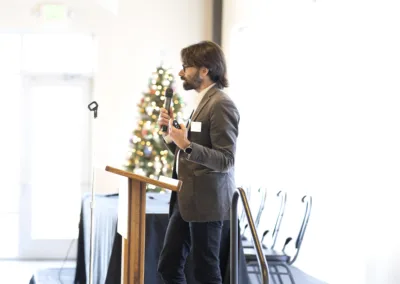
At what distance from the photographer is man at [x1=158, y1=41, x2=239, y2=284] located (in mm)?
2626

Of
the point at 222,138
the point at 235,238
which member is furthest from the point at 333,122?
the point at 222,138

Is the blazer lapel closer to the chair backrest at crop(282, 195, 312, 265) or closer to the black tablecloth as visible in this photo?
the black tablecloth

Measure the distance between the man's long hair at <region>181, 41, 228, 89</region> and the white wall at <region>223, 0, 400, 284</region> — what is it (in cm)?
130

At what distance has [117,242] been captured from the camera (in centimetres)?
388

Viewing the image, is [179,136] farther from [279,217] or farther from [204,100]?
[279,217]

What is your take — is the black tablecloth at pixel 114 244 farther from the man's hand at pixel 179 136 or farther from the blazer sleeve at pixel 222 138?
the man's hand at pixel 179 136

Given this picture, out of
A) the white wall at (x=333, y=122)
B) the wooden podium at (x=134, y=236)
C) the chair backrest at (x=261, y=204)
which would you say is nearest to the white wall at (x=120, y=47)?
the white wall at (x=333, y=122)

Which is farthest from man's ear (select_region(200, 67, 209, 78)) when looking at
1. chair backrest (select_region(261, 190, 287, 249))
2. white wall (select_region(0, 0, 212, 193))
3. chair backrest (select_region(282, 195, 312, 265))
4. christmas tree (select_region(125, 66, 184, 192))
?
white wall (select_region(0, 0, 212, 193))

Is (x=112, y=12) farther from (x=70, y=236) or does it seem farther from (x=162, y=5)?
(x=70, y=236)

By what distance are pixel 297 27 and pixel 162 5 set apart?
9.56ft

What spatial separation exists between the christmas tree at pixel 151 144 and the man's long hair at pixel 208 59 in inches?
166

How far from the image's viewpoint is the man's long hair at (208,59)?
276 cm

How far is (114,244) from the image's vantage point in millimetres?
3889

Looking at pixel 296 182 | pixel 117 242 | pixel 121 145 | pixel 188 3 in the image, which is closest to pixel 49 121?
pixel 121 145
